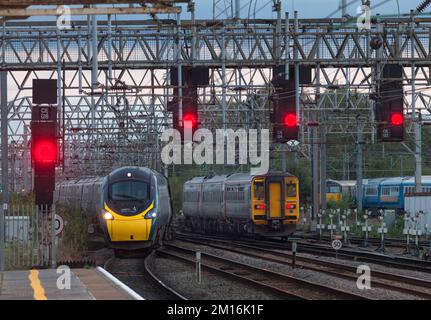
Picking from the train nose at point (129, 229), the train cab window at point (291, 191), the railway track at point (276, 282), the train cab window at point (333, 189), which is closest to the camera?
the railway track at point (276, 282)

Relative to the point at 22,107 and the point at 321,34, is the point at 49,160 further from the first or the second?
the point at 22,107

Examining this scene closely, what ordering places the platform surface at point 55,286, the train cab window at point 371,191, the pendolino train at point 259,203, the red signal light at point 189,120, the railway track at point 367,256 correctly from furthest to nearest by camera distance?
the train cab window at point 371,191, the pendolino train at point 259,203, the red signal light at point 189,120, the railway track at point 367,256, the platform surface at point 55,286

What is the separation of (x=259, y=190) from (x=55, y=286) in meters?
24.7

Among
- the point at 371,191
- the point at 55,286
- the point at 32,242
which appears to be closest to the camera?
the point at 55,286

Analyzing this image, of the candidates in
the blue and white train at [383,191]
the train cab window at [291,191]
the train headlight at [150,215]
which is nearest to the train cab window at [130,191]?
the train headlight at [150,215]

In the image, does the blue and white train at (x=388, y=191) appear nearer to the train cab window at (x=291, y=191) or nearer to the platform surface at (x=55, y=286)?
the train cab window at (x=291, y=191)

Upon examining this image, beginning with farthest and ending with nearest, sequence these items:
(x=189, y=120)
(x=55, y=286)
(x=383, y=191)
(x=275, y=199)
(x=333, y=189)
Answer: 1. (x=333, y=189)
2. (x=383, y=191)
3. (x=275, y=199)
4. (x=189, y=120)
5. (x=55, y=286)

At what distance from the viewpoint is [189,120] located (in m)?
30.6

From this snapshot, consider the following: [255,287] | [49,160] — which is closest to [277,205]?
[49,160]

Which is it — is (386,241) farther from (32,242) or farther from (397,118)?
(32,242)

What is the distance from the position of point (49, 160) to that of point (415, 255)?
11.8 metres

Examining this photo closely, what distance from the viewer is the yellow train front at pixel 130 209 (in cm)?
3038

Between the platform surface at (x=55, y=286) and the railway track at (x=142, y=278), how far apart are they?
55.8 inches

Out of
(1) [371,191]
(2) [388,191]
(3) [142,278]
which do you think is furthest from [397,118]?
(1) [371,191]
